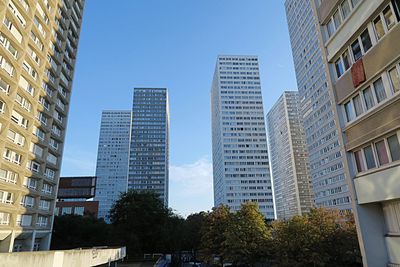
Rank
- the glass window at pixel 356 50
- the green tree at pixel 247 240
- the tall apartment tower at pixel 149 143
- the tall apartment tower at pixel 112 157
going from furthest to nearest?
the tall apartment tower at pixel 112 157 < the tall apartment tower at pixel 149 143 < the green tree at pixel 247 240 < the glass window at pixel 356 50

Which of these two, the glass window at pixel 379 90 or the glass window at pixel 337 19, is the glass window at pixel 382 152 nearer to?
the glass window at pixel 379 90

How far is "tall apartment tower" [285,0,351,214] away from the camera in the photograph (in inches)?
2721

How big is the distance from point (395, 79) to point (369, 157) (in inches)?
119

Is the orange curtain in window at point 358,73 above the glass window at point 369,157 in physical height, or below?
above

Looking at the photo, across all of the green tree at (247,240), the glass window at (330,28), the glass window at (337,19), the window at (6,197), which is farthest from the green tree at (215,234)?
the glass window at (337,19)

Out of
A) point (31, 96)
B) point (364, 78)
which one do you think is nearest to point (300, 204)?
point (31, 96)

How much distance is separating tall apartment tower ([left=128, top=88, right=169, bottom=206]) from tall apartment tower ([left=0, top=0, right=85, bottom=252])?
110742mm

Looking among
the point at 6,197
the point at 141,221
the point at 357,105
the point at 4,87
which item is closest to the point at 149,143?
the point at 141,221

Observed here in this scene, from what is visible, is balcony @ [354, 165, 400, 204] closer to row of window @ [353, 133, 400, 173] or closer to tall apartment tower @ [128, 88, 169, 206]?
row of window @ [353, 133, 400, 173]

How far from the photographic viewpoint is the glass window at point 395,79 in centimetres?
920

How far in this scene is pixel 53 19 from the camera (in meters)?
40.8

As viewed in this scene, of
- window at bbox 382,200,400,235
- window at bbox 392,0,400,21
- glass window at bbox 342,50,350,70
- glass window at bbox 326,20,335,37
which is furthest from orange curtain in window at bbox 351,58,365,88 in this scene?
window at bbox 382,200,400,235

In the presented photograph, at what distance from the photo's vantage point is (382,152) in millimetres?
9867

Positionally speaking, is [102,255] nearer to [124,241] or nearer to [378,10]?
[124,241]
